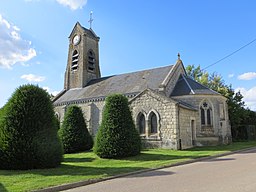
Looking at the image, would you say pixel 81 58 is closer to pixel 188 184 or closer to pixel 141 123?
pixel 141 123

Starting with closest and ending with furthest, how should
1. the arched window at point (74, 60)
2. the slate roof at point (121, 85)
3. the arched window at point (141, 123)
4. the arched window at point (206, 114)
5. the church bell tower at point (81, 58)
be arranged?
the arched window at point (141, 123), the arched window at point (206, 114), the slate roof at point (121, 85), the church bell tower at point (81, 58), the arched window at point (74, 60)

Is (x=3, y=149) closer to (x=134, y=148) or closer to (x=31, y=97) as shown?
(x=31, y=97)

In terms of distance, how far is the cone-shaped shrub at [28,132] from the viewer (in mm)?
11227

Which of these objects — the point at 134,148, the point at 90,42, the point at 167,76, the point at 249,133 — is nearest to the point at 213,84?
the point at 249,133

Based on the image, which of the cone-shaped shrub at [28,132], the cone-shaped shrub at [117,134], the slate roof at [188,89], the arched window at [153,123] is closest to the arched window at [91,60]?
the slate roof at [188,89]

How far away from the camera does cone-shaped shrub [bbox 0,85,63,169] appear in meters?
11.2

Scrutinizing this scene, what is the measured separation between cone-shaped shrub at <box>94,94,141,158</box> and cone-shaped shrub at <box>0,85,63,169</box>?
12.6ft

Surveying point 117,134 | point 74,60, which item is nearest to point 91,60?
point 74,60

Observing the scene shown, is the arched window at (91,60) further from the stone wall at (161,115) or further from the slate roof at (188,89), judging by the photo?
the stone wall at (161,115)

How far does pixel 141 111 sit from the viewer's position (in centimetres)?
2136

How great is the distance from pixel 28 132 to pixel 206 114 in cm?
1680

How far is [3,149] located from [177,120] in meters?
12.4

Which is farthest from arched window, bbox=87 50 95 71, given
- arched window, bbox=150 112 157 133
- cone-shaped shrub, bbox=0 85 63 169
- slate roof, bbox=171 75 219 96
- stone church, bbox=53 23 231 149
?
cone-shaped shrub, bbox=0 85 63 169

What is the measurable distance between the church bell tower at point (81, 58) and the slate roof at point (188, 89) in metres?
13.4
